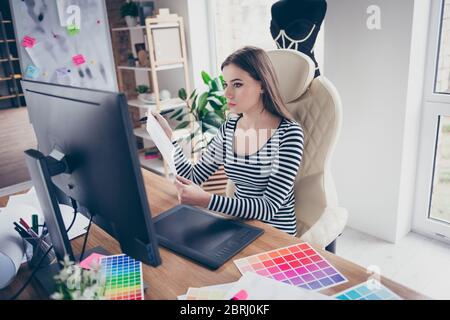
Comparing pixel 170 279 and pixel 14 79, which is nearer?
pixel 170 279

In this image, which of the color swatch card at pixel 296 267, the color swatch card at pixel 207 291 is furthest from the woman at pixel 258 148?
the color swatch card at pixel 207 291

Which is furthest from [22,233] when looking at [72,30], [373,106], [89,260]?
[72,30]

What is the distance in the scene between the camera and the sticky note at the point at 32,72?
2617mm

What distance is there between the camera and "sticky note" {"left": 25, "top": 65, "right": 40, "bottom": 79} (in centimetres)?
262

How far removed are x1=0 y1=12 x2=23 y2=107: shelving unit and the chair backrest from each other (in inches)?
74.4

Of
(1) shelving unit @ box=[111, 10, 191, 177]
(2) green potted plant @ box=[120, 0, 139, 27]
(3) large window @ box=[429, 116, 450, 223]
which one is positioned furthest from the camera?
(2) green potted plant @ box=[120, 0, 139, 27]

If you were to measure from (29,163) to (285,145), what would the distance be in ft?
2.57

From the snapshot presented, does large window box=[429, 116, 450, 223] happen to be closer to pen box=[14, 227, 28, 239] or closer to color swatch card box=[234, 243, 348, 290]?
color swatch card box=[234, 243, 348, 290]

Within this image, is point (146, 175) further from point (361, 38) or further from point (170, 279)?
point (361, 38)

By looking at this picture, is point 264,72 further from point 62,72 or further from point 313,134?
point 62,72

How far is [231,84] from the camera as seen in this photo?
4.55 feet

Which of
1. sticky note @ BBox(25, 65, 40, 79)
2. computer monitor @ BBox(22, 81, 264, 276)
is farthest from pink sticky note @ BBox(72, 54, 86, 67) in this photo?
computer monitor @ BBox(22, 81, 264, 276)

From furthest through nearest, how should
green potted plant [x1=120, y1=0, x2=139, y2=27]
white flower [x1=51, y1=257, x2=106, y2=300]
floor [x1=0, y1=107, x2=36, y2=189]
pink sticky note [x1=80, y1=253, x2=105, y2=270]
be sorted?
green potted plant [x1=120, y1=0, x2=139, y2=27] < floor [x1=0, y1=107, x2=36, y2=189] < pink sticky note [x1=80, y1=253, x2=105, y2=270] < white flower [x1=51, y1=257, x2=106, y2=300]
